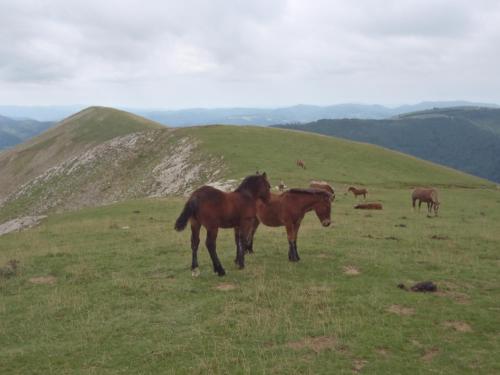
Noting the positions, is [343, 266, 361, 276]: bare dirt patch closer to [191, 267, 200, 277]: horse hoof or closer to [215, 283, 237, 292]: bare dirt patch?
[215, 283, 237, 292]: bare dirt patch

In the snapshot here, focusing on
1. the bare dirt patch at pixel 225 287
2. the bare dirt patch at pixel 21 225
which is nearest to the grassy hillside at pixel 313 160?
the bare dirt patch at pixel 21 225

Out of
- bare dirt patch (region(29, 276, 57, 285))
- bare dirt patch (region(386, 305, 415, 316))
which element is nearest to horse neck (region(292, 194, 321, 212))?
bare dirt patch (region(386, 305, 415, 316))

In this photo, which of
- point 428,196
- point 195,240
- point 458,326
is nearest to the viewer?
point 458,326

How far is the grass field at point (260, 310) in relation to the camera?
8.83m

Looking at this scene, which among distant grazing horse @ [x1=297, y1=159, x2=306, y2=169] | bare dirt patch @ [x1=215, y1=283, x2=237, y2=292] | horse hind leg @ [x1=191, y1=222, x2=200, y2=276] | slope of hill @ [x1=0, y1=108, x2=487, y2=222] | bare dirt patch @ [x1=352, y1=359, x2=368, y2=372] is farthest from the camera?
distant grazing horse @ [x1=297, y1=159, x2=306, y2=169]

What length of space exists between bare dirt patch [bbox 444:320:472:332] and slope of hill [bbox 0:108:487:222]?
35711 millimetres

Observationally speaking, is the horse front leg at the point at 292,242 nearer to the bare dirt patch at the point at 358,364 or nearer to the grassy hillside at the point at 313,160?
the bare dirt patch at the point at 358,364

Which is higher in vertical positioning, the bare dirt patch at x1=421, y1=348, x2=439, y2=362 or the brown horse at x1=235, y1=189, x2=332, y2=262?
the brown horse at x1=235, y1=189, x2=332, y2=262

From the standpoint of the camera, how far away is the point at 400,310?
11.3 meters

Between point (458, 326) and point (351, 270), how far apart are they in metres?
4.78

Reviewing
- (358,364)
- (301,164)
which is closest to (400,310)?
(358,364)

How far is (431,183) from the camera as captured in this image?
56.0 metres

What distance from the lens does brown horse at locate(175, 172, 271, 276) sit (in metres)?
13.9

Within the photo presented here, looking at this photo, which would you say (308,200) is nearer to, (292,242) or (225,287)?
(292,242)
